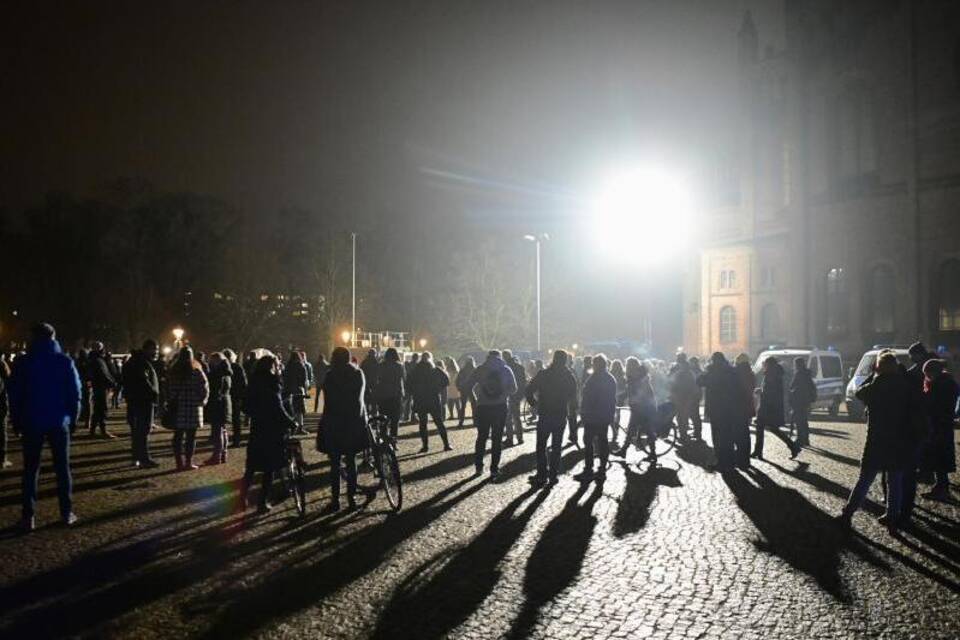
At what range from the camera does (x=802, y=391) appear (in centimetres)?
1709

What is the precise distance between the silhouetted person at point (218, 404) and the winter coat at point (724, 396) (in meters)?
7.99

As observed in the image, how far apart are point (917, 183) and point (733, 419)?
109 ft

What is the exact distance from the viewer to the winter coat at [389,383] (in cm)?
1522

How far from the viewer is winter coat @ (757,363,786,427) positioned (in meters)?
15.2

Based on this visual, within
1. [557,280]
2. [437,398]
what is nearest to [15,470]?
[437,398]

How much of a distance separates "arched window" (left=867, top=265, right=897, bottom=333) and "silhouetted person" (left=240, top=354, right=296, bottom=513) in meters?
38.3

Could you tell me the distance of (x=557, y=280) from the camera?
63875mm

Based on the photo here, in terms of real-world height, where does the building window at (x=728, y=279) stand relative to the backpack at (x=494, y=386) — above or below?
above

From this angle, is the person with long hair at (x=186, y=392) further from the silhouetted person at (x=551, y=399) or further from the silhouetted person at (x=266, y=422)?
the silhouetted person at (x=551, y=399)

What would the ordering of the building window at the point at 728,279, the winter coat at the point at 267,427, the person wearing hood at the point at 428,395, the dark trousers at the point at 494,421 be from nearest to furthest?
the winter coat at the point at 267,427, the dark trousers at the point at 494,421, the person wearing hood at the point at 428,395, the building window at the point at 728,279

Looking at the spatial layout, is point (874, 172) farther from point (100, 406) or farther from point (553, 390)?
point (100, 406)

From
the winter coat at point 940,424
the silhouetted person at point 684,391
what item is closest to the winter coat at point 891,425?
the winter coat at point 940,424

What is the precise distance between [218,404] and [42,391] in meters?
5.77

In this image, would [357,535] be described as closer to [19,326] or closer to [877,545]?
[877,545]
